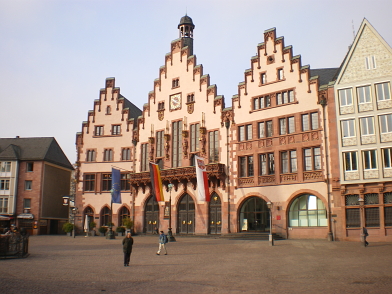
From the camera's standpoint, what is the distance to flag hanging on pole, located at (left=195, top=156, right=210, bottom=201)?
1708 inches

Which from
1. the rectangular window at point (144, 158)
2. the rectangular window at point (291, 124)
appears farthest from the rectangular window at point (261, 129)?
the rectangular window at point (144, 158)

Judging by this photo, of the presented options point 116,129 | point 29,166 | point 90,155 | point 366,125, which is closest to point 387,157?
point 366,125

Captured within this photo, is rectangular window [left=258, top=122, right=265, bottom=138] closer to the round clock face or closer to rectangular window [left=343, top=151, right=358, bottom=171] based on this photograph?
rectangular window [left=343, top=151, right=358, bottom=171]

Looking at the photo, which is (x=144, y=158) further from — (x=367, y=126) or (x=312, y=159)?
(x=367, y=126)

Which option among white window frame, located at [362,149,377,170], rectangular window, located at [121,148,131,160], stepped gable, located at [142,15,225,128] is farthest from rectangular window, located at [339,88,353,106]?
rectangular window, located at [121,148,131,160]

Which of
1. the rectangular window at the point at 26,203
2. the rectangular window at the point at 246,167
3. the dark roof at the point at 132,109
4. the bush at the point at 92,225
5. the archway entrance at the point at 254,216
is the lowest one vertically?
the bush at the point at 92,225

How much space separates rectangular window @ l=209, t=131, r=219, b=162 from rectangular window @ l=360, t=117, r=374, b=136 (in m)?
16.5

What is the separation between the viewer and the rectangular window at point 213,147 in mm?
49469

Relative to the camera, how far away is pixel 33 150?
69.2 m

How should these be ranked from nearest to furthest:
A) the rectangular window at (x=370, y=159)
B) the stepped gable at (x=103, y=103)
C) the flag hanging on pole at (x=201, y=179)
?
the rectangular window at (x=370, y=159), the flag hanging on pole at (x=201, y=179), the stepped gable at (x=103, y=103)

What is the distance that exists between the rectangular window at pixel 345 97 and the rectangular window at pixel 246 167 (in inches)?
444

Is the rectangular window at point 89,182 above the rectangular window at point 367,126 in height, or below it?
below

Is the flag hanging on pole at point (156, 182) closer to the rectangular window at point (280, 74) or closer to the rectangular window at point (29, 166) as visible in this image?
the rectangular window at point (280, 74)

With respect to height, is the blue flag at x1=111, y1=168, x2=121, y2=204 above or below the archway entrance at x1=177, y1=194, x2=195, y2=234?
above
